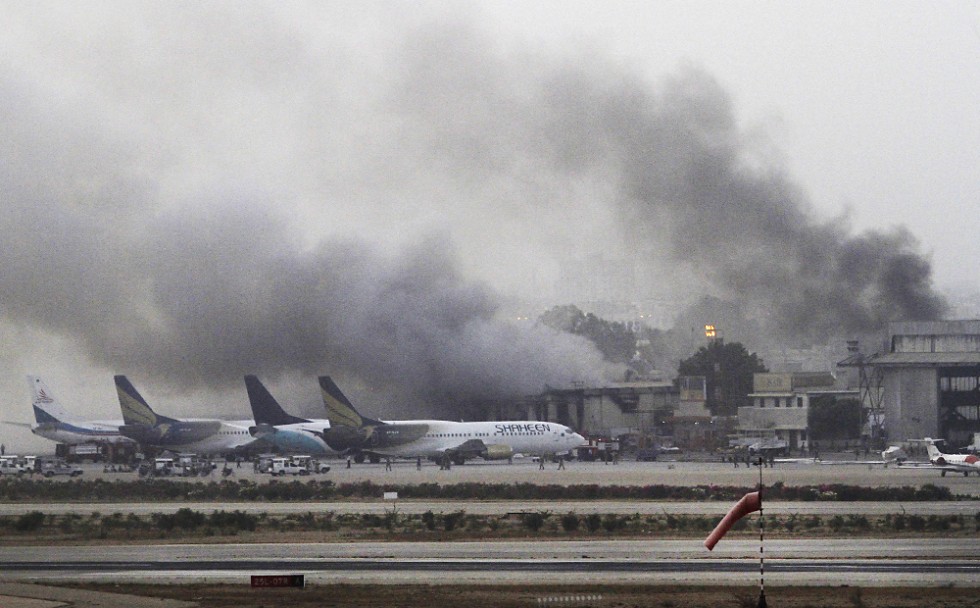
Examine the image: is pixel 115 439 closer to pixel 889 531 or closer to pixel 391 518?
pixel 391 518

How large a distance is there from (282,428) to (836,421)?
49.3 m

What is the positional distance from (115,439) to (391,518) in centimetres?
7653

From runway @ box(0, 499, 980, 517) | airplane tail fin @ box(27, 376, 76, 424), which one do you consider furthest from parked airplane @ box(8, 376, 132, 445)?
runway @ box(0, 499, 980, 517)

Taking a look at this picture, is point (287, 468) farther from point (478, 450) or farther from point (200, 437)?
point (200, 437)

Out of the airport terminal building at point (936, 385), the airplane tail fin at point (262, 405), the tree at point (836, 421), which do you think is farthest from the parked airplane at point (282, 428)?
the airport terminal building at point (936, 385)

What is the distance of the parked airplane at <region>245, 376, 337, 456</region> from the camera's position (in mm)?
108875

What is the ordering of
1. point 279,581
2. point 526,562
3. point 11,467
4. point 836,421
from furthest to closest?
point 836,421 → point 11,467 → point 526,562 → point 279,581

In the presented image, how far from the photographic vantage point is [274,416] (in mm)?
114688

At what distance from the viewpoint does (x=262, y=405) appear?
114312mm

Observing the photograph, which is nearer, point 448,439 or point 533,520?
point 533,520

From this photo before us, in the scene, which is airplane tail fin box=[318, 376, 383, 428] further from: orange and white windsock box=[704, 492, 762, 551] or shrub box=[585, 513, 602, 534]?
orange and white windsock box=[704, 492, 762, 551]

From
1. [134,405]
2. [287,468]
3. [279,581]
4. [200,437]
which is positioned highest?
[134,405]

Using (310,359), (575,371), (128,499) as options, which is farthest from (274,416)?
(128,499)

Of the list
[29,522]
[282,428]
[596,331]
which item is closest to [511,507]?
[29,522]
